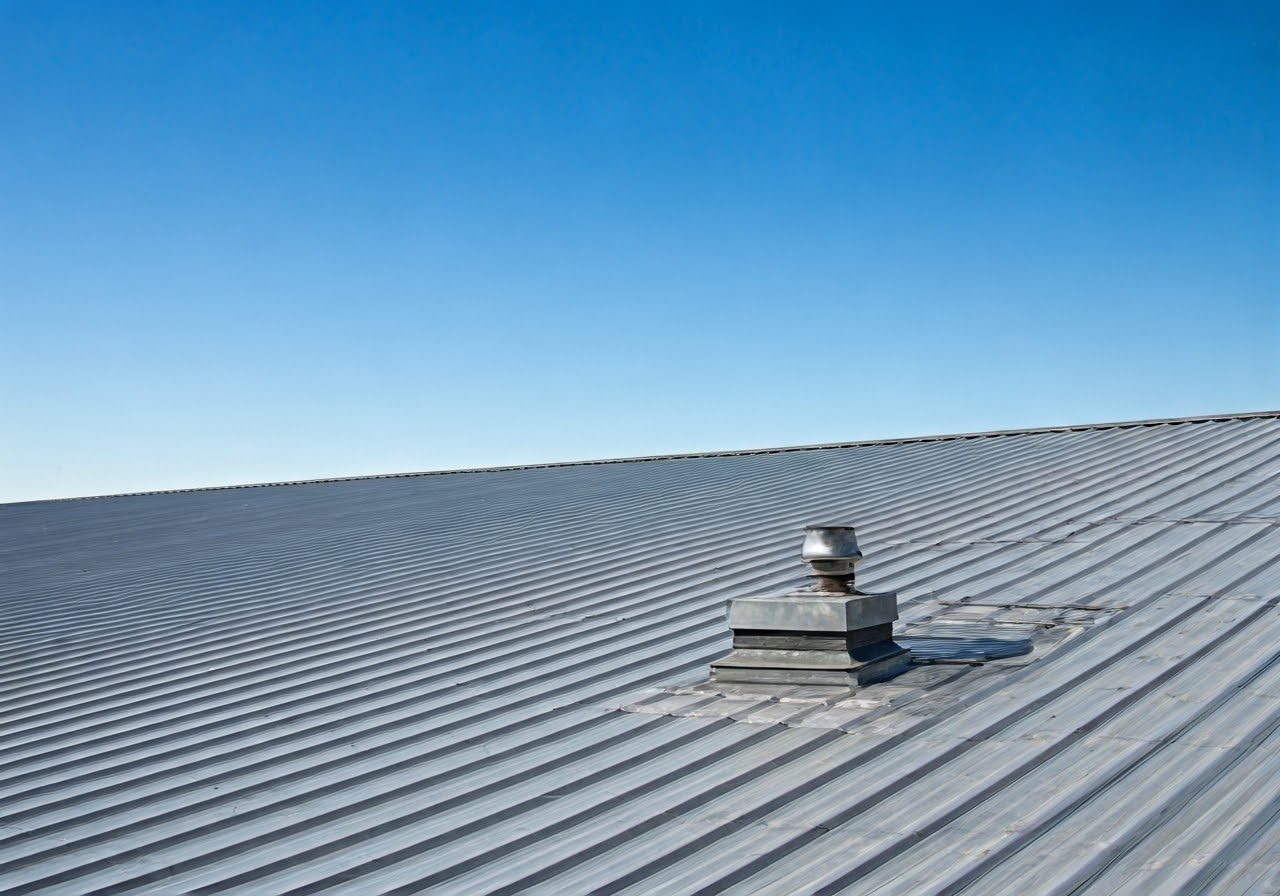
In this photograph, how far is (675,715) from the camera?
6.07 meters

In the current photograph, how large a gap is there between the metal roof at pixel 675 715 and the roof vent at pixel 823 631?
22 centimetres

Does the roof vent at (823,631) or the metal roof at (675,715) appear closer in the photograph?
the metal roof at (675,715)

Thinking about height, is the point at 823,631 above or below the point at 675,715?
above

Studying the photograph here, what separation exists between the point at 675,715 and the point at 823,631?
87 centimetres

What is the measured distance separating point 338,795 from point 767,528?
6.57 metres

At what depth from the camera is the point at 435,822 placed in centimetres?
509

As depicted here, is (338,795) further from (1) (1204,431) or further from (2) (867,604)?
(1) (1204,431)

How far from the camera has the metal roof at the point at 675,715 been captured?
4.33 metres

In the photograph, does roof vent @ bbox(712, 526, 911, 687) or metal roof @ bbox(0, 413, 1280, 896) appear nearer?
metal roof @ bbox(0, 413, 1280, 896)

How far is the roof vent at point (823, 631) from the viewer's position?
6070 millimetres

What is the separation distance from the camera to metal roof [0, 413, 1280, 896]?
4332 mm

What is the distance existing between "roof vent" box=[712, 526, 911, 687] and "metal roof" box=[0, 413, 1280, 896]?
0.22 meters

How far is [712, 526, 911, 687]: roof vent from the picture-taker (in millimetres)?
6070

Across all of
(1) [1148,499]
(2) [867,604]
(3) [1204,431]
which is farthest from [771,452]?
(2) [867,604]
